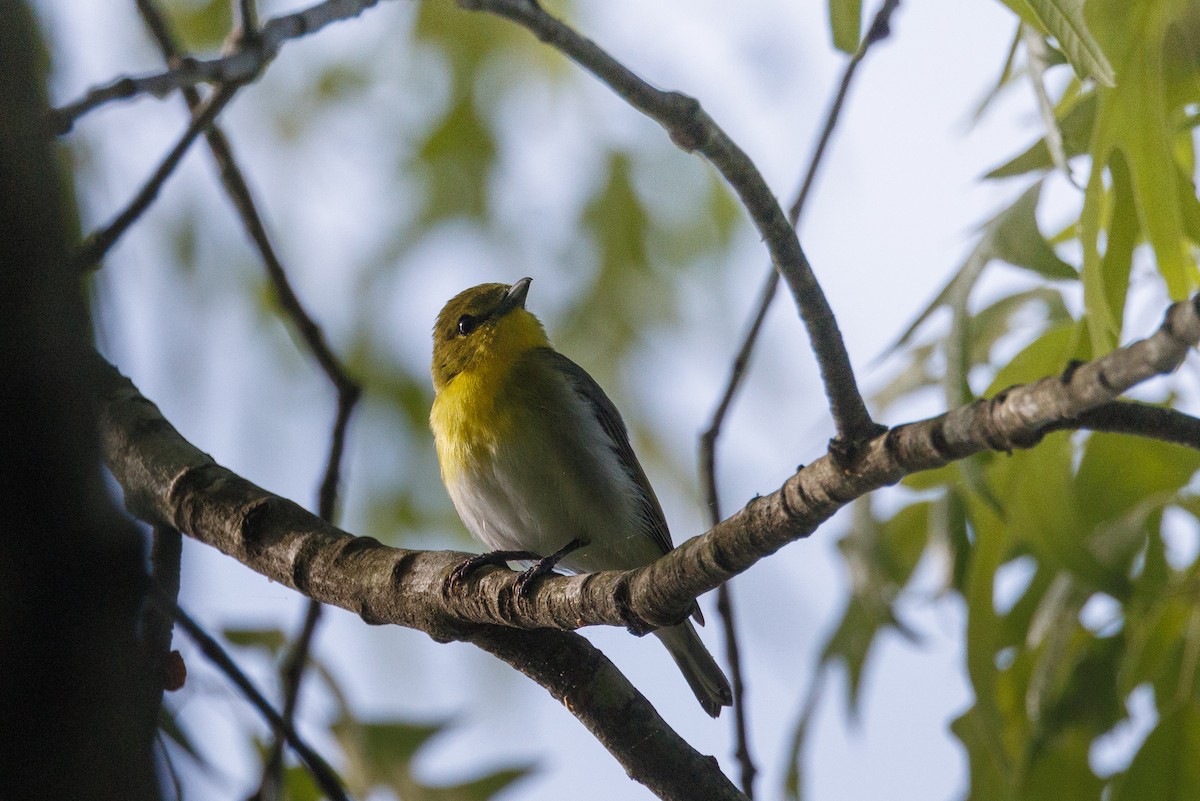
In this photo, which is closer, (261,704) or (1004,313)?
(261,704)

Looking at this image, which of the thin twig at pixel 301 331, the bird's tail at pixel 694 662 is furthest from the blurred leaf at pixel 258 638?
the bird's tail at pixel 694 662

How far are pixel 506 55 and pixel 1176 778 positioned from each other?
3541 millimetres

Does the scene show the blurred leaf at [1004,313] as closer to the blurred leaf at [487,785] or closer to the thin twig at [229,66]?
the blurred leaf at [487,785]

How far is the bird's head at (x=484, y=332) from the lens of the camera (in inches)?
163

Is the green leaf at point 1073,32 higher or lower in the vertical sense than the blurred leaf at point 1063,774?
higher

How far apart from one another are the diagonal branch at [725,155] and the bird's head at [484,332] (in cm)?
233

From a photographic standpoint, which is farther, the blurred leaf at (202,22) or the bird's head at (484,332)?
the blurred leaf at (202,22)

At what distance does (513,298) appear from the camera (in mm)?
4348

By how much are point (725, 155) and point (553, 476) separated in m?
2.00

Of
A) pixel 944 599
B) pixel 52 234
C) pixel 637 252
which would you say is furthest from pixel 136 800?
pixel 637 252

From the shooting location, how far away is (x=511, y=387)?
380 cm

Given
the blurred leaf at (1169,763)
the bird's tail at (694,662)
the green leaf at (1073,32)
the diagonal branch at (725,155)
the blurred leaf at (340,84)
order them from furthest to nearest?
the blurred leaf at (340,84), the bird's tail at (694,662), the blurred leaf at (1169,763), the green leaf at (1073,32), the diagonal branch at (725,155)

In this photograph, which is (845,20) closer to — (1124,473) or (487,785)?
(1124,473)

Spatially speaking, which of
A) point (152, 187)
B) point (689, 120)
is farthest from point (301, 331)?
point (689, 120)
